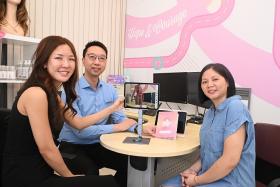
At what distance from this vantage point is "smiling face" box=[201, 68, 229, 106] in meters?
1.44

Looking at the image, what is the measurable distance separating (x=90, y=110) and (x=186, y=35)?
5.16ft

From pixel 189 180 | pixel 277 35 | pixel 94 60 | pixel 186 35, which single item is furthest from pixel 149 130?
pixel 186 35

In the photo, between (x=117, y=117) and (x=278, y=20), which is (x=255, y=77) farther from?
(x=117, y=117)

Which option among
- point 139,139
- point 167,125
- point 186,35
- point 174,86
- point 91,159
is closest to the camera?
point 139,139

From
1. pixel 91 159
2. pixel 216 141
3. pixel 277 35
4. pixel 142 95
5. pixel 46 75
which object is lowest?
pixel 91 159

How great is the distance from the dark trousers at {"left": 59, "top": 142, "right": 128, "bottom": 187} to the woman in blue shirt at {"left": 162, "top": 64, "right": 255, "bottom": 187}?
0.66 m

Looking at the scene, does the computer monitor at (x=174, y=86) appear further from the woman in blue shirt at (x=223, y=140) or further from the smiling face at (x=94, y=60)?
the woman in blue shirt at (x=223, y=140)

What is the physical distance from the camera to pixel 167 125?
1728 mm

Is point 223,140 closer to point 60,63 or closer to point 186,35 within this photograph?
point 60,63

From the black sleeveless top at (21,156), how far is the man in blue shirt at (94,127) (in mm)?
508

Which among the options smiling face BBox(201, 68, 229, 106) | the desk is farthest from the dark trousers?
smiling face BBox(201, 68, 229, 106)

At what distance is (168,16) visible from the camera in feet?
10.5

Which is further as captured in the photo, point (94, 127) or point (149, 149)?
point (94, 127)

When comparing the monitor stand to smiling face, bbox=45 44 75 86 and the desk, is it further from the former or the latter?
smiling face, bbox=45 44 75 86
